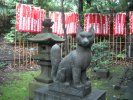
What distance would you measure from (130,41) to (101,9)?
7.74 feet

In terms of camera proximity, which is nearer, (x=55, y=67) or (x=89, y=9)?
(x=55, y=67)

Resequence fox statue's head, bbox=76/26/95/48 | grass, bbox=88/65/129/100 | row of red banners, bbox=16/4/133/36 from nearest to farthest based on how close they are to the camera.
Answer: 1. fox statue's head, bbox=76/26/95/48
2. grass, bbox=88/65/129/100
3. row of red banners, bbox=16/4/133/36

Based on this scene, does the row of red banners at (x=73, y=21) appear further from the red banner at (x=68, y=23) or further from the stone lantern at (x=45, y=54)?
the stone lantern at (x=45, y=54)

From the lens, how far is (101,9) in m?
12.1

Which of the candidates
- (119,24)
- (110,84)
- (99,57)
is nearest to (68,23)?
(119,24)

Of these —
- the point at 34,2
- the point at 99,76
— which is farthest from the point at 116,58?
the point at 34,2

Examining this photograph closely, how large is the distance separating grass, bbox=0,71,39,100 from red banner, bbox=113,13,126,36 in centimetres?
484

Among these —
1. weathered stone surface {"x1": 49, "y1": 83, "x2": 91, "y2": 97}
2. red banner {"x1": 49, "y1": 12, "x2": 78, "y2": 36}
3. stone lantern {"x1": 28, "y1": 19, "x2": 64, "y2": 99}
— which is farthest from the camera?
red banner {"x1": 49, "y1": 12, "x2": 78, "y2": 36}

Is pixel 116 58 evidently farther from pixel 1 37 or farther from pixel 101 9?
pixel 1 37

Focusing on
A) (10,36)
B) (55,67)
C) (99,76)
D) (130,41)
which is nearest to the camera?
(55,67)

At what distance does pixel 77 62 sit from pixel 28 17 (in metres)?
7.09

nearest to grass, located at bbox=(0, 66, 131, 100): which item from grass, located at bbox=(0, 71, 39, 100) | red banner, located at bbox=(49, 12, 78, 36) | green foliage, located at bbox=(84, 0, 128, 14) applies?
grass, located at bbox=(0, 71, 39, 100)

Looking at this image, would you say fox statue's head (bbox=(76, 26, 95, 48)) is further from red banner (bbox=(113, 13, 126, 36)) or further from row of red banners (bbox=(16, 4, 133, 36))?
red banner (bbox=(113, 13, 126, 36))

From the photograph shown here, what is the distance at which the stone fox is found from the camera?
3902 millimetres
